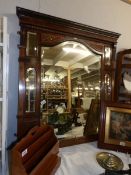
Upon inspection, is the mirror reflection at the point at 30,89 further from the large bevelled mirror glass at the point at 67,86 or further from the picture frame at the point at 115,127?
the picture frame at the point at 115,127

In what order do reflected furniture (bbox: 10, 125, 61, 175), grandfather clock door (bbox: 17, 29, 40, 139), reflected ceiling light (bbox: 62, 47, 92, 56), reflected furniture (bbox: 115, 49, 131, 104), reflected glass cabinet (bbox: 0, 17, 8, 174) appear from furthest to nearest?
reflected furniture (bbox: 115, 49, 131, 104) < reflected ceiling light (bbox: 62, 47, 92, 56) < grandfather clock door (bbox: 17, 29, 40, 139) < reflected glass cabinet (bbox: 0, 17, 8, 174) < reflected furniture (bbox: 10, 125, 61, 175)

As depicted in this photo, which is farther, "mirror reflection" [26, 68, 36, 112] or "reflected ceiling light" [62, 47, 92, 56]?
"reflected ceiling light" [62, 47, 92, 56]

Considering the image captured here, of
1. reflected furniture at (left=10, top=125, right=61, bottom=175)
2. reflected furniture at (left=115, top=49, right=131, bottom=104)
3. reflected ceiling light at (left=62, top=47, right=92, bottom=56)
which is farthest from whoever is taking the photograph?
reflected furniture at (left=115, top=49, right=131, bottom=104)

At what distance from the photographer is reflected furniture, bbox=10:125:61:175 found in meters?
0.76

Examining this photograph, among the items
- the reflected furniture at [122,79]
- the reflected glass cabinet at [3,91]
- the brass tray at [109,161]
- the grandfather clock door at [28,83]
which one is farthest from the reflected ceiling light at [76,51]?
the brass tray at [109,161]

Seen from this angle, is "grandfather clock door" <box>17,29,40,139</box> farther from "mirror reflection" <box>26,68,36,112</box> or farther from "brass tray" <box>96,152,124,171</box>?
"brass tray" <box>96,152,124,171</box>

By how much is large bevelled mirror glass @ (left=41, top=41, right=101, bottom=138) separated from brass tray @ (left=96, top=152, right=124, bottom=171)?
300 mm

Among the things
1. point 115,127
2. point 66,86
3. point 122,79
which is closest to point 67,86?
point 66,86

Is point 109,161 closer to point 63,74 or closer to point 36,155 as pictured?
point 36,155

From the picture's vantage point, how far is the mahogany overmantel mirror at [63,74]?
4.28 feet

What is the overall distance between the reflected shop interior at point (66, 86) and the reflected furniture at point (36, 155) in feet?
0.68

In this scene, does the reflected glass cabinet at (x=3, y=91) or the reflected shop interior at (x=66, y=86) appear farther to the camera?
the reflected shop interior at (x=66, y=86)

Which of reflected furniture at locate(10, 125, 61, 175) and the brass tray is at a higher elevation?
reflected furniture at locate(10, 125, 61, 175)

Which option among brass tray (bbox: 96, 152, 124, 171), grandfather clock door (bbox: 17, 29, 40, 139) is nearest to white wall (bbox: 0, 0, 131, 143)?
grandfather clock door (bbox: 17, 29, 40, 139)
